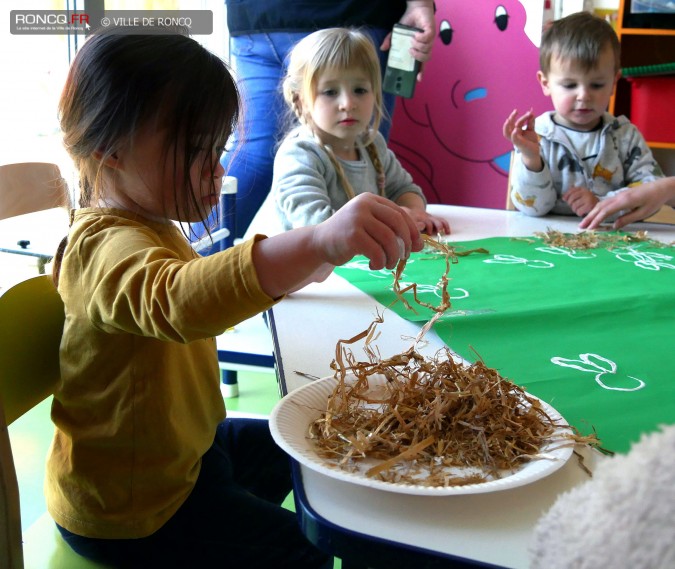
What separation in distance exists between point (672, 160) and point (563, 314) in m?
2.98

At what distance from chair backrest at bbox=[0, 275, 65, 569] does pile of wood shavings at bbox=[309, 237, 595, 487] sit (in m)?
0.38

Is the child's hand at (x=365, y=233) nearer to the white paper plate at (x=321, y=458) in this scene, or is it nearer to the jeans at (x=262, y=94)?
the white paper plate at (x=321, y=458)

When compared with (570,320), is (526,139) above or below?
above

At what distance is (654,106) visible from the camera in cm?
327

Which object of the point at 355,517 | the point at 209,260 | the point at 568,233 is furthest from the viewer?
the point at 568,233

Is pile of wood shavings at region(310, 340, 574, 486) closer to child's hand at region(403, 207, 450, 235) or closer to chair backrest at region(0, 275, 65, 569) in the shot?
chair backrest at region(0, 275, 65, 569)

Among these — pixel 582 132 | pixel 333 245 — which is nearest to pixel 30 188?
pixel 333 245

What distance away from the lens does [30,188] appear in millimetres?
1284

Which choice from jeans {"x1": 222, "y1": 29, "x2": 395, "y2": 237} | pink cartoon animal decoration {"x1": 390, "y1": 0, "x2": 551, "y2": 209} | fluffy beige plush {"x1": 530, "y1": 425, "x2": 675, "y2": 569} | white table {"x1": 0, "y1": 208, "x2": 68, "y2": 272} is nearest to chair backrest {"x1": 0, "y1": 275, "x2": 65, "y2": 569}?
fluffy beige plush {"x1": 530, "y1": 425, "x2": 675, "y2": 569}

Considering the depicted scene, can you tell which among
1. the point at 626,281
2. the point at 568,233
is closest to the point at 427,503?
the point at 626,281

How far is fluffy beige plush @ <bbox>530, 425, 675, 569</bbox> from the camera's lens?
30 cm

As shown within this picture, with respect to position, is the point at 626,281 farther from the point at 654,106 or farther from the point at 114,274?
the point at 654,106

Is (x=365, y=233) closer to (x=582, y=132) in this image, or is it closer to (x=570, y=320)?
(x=570, y=320)

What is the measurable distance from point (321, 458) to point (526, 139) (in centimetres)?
137
